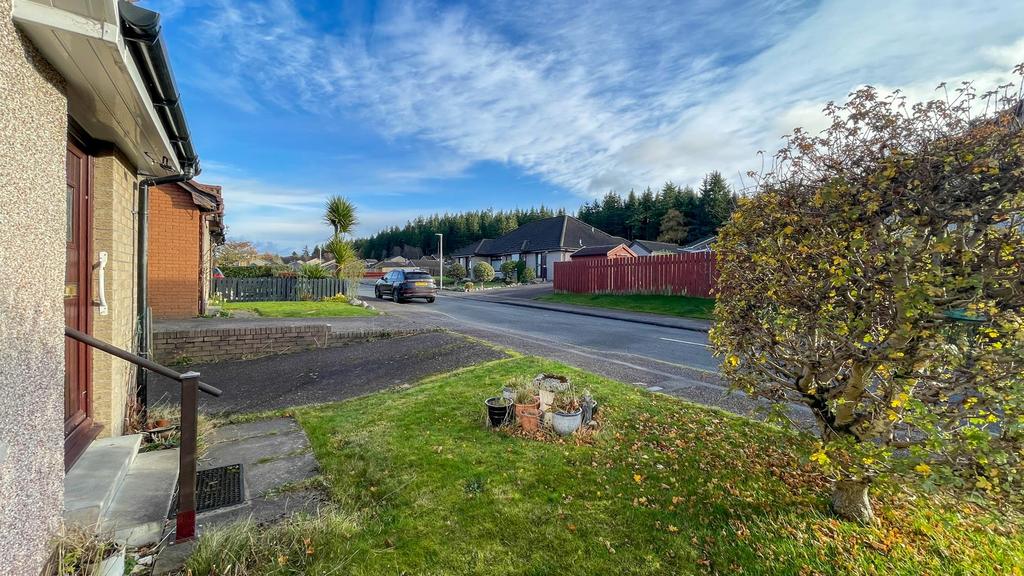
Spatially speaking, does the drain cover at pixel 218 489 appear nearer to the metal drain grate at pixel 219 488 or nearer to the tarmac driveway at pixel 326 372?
the metal drain grate at pixel 219 488

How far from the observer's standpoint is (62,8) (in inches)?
71.9

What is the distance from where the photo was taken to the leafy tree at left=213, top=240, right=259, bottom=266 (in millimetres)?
28337

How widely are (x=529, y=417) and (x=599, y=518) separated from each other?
1576mm

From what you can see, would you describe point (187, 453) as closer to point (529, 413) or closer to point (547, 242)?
point (529, 413)

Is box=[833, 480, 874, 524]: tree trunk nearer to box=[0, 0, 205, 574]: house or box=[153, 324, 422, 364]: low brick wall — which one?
box=[0, 0, 205, 574]: house

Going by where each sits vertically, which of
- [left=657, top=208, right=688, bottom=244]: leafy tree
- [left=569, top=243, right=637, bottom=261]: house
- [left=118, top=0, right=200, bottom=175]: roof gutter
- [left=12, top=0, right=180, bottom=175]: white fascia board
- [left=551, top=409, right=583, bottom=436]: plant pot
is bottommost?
[left=551, top=409, right=583, bottom=436]: plant pot

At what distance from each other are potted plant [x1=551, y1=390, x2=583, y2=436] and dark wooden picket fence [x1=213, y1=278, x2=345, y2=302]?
1879 centimetres

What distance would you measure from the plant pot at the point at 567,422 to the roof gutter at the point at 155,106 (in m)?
3.98

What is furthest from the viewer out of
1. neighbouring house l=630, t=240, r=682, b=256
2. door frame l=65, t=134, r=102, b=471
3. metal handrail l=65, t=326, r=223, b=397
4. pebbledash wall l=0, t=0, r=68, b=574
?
neighbouring house l=630, t=240, r=682, b=256

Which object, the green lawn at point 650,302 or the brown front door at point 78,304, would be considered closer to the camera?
the brown front door at point 78,304

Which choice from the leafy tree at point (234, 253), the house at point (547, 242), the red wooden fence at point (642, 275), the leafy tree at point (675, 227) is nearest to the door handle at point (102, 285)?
the red wooden fence at point (642, 275)

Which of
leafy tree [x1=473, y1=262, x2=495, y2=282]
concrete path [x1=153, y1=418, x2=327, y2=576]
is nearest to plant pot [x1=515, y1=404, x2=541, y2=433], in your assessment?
concrete path [x1=153, y1=418, x2=327, y2=576]

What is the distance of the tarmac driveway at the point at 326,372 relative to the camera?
6.18m

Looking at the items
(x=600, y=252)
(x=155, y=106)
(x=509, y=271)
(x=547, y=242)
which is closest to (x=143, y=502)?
(x=155, y=106)
